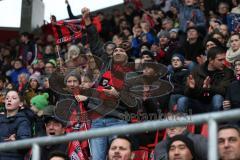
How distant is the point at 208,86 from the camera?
8.07 meters

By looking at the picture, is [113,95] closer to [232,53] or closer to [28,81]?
[232,53]

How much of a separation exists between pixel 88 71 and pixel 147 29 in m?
4.02

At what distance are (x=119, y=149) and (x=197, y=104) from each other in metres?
2.27

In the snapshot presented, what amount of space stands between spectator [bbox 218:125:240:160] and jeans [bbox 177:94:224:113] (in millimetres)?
2662

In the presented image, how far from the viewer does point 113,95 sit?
7.22m

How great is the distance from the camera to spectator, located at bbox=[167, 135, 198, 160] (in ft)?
18.1

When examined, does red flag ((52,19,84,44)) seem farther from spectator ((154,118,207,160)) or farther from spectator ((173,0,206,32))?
spectator ((154,118,207,160))

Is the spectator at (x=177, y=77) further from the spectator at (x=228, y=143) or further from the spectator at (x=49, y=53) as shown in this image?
the spectator at (x=49, y=53)

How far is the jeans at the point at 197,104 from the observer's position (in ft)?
26.0

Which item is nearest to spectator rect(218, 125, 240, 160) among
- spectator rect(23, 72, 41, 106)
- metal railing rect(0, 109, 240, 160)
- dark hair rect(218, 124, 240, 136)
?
dark hair rect(218, 124, 240, 136)

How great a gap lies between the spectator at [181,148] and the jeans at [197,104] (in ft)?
7.65

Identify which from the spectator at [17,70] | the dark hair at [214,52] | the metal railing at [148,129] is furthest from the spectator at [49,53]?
the metal railing at [148,129]

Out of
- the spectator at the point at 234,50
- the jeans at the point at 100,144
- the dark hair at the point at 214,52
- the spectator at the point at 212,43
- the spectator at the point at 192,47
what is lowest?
the jeans at the point at 100,144

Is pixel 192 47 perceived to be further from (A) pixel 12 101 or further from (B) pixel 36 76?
(A) pixel 12 101
